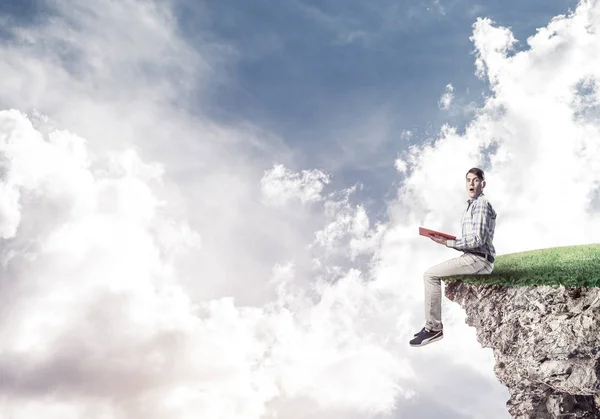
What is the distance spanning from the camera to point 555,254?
13.7 metres

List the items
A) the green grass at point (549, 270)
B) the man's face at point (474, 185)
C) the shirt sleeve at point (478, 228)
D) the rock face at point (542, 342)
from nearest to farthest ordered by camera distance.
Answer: the shirt sleeve at point (478, 228) → the man's face at point (474, 185) → the rock face at point (542, 342) → the green grass at point (549, 270)

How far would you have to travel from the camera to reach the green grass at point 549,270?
38.1ft

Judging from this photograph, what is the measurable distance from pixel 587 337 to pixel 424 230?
4536mm

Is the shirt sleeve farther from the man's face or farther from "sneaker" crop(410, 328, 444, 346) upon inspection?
"sneaker" crop(410, 328, 444, 346)

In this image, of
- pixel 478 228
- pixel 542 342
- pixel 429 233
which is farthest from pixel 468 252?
pixel 542 342

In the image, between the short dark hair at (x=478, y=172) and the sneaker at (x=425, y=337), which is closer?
the short dark hair at (x=478, y=172)

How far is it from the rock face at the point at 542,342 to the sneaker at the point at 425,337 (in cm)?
243

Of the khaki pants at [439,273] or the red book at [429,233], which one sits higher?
the red book at [429,233]

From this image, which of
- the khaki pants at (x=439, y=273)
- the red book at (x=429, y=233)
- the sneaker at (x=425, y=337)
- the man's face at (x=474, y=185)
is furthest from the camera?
the sneaker at (x=425, y=337)

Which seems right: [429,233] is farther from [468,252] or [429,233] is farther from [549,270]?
[549,270]

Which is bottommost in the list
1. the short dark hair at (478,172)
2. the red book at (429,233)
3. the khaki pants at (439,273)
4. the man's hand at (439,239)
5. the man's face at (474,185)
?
the khaki pants at (439,273)

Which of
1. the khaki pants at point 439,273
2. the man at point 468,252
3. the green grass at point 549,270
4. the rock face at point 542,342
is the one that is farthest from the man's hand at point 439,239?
the rock face at point 542,342

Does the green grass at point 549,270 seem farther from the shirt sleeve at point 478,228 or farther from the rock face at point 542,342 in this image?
the shirt sleeve at point 478,228

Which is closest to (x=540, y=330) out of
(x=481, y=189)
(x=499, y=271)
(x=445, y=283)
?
(x=499, y=271)
